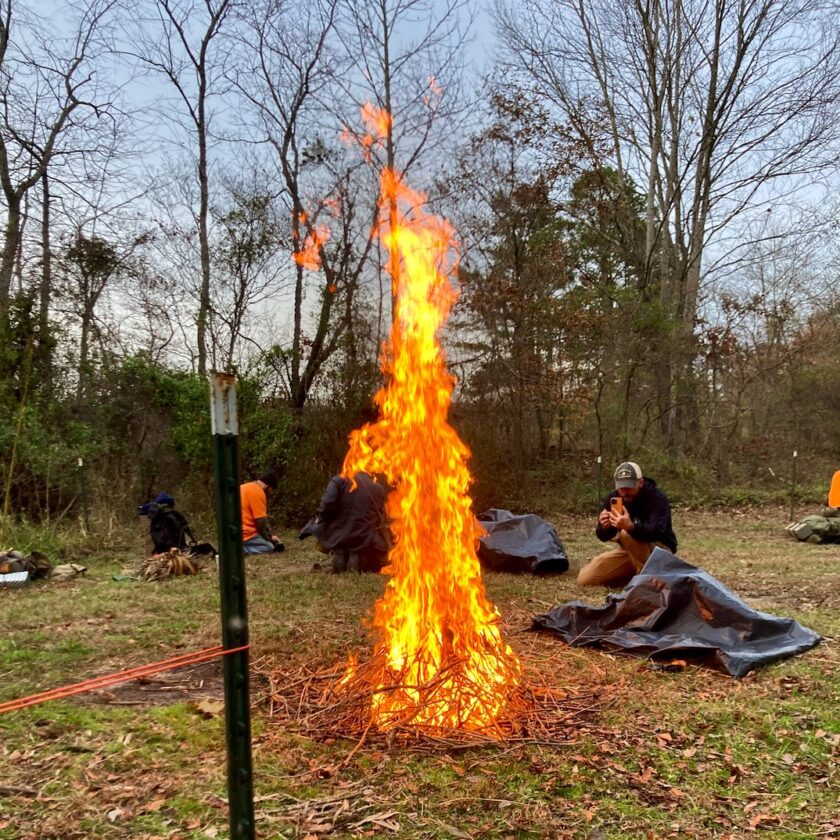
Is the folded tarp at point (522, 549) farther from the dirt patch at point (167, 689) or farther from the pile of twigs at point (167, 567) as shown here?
the dirt patch at point (167, 689)

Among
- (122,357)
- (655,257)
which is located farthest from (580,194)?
(122,357)

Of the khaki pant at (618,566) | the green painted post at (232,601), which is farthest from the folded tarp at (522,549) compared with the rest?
the green painted post at (232,601)

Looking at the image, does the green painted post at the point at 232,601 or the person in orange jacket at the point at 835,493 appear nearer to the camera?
the green painted post at the point at 232,601

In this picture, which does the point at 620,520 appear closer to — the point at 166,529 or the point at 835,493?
the point at 166,529

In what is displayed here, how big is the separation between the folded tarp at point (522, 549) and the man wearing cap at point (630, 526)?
0.94m

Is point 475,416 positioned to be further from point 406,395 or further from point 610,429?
point 406,395

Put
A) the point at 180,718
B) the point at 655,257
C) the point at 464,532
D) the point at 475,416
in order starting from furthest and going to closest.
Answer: the point at 655,257, the point at 475,416, the point at 464,532, the point at 180,718

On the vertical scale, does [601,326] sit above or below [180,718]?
above

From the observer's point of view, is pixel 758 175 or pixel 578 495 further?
pixel 758 175

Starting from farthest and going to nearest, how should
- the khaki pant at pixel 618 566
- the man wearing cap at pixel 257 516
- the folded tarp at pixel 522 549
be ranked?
the man wearing cap at pixel 257 516 < the folded tarp at pixel 522 549 < the khaki pant at pixel 618 566

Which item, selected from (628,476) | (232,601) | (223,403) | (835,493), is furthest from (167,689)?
(835,493)

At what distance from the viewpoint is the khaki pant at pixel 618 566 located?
279 inches

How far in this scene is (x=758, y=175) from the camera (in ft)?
55.7

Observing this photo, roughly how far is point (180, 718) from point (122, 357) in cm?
1206
